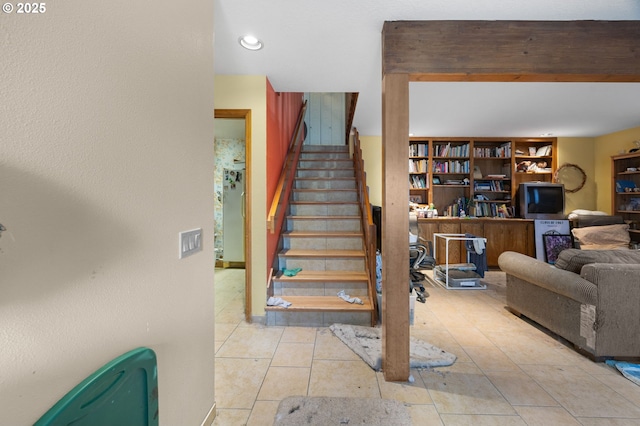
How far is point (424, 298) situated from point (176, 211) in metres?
3.33

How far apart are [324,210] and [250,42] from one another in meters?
2.28

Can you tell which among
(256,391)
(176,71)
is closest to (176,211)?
(176,71)

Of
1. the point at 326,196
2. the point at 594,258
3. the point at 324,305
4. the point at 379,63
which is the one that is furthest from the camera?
the point at 326,196

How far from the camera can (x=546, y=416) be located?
1.59 m

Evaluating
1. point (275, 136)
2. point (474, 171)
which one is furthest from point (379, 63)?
point (474, 171)

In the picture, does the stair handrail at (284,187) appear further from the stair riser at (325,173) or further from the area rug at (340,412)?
the area rug at (340,412)

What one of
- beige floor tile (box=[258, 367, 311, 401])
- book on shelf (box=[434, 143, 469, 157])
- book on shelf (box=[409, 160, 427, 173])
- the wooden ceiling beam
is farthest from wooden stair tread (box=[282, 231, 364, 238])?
book on shelf (box=[434, 143, 469, 157])

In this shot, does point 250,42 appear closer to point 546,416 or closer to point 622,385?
point 546,416

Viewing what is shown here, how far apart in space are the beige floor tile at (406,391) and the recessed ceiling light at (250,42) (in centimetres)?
284

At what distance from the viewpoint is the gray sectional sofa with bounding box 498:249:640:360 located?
1979mm

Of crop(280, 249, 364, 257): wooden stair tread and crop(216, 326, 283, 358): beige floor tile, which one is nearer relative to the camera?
crop(216, 326, 283, 358): beige floor tile

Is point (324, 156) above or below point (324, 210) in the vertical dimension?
above

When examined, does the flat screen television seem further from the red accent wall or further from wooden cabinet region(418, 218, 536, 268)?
the red accent wall

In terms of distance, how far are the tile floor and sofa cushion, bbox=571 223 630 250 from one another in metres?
3.09
